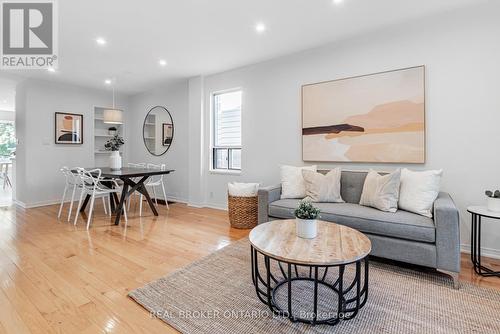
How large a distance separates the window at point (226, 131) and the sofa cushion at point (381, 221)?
1.96m

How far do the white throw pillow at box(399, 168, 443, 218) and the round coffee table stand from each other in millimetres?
905

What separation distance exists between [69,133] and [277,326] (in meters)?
5.66

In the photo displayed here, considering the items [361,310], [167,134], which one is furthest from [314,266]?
[167,134]

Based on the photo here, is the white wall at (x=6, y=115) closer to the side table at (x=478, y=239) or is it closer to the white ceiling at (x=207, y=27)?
the white ceiling at (x=207, y=27)

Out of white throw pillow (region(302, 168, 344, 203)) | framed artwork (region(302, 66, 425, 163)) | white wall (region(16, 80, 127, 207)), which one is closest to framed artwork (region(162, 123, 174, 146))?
white wall (region(16, 80, 127, 207))

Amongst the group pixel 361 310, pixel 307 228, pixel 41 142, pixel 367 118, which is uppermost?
pixel 367 118

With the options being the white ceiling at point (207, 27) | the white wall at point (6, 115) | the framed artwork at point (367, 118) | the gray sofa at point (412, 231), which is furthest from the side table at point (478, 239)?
the white wall at point (6, 115)

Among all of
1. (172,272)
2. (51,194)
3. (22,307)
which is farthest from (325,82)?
(51,194)

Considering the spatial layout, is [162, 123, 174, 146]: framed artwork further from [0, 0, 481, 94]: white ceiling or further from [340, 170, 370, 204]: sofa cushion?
[340, 170, 370, 204]: sofa cushion

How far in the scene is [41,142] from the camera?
4.83 m

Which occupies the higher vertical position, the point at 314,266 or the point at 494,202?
the point at 494,202

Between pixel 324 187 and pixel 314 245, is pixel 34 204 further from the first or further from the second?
pixel 314 245

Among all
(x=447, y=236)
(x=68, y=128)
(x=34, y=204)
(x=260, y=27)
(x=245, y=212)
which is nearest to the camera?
(x=447, y=236)

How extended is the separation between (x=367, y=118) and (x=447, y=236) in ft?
5.12
